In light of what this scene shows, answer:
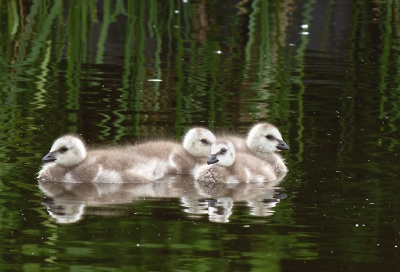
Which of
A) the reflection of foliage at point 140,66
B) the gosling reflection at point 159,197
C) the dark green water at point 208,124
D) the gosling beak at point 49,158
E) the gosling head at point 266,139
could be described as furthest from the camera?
the reflection of foliage at point 140,66

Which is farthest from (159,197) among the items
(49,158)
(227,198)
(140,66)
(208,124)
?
(140,66)

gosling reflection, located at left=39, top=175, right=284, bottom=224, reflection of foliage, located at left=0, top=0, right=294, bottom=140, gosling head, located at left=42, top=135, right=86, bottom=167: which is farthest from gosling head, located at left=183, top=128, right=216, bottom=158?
gosling head, located at left=42, top=135, right=86, bottom=167

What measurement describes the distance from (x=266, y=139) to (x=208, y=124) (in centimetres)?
101

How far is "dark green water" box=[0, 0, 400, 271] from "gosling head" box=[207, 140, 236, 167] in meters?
0.27

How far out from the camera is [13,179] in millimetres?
6648

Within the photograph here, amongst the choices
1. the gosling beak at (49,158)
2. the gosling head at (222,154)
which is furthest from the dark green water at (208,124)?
the gosling head at (222,154)

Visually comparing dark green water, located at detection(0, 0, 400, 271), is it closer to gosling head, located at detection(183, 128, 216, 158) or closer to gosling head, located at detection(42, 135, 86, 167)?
gosling head, located at detection(42, 135, 86, 167)

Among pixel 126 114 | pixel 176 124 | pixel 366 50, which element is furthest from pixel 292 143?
pixel 366 50

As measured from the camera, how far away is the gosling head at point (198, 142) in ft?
24.9

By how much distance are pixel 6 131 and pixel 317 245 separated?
3.71 m

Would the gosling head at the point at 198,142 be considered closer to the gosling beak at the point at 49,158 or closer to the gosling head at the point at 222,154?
the gosling head at the point at 222,154

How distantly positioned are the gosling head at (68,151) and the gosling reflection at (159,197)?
0.64 ft

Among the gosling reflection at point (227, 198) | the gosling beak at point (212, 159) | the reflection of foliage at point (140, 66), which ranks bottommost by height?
the gosling reflection at point (227, 198)

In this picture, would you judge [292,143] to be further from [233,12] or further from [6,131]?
[233,12]
